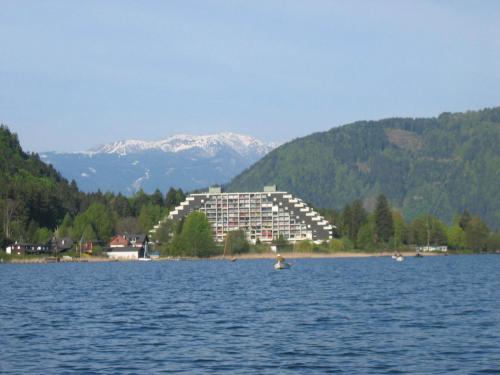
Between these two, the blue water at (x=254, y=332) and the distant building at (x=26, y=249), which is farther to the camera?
the distant building at (x=26, y=249)

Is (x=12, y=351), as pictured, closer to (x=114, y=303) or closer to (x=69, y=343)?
(x=69, y=343)

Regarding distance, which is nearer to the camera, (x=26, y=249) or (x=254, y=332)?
(x=254, y=332)

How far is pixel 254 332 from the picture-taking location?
45.9m

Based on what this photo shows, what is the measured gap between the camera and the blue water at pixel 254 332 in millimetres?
36219

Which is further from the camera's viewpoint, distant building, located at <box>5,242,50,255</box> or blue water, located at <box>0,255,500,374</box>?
distant building, located at <box>5,242,50,255</box>

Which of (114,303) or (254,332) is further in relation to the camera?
(114,303)

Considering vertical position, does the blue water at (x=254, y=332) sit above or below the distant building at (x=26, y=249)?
below

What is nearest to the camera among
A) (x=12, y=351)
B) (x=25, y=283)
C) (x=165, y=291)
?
(x=12, y=351)

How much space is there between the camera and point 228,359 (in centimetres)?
3759

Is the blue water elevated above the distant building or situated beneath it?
situated beneath

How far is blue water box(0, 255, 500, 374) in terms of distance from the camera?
3622 cm

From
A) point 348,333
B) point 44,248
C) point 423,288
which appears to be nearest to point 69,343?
point 348,333

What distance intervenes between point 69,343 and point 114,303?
22.7 metres

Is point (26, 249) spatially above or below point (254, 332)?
above
